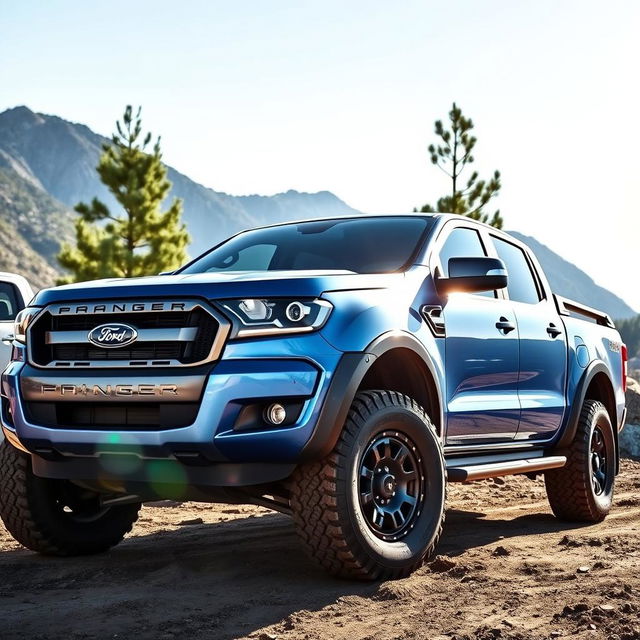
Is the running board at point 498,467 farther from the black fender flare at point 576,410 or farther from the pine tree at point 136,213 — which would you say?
the pine tree at point 136,213

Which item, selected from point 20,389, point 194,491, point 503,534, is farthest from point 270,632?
point 503,534

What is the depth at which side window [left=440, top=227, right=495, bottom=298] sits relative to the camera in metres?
5.68

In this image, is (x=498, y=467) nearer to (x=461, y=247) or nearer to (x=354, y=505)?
(x=461, y=247)

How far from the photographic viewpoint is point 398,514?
15.5 ft

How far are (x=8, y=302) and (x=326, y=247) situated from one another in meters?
4.52

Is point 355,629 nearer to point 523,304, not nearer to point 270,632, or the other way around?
point 270,632

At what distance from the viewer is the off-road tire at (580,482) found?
685cm

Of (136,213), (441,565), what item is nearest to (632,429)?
(441,565)

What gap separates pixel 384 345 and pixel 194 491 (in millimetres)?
1099

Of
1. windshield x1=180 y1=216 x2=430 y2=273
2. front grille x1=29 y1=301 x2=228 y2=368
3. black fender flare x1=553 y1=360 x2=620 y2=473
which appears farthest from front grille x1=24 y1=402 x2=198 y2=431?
black fender flare x1=553 y1=360 x2=620 y2=473

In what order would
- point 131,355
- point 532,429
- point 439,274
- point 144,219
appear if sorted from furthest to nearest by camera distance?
point 144,219
point 532,429
point 439,274
point 131,355

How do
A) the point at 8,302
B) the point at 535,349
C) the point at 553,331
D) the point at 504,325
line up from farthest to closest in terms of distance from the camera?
1. the point at 8,302
2. the point at 553,331
3. the point at 535,349
4. the point at 504,325

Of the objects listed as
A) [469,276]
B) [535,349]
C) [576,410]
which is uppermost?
[469,276]

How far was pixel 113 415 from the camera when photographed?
14.6 ft
